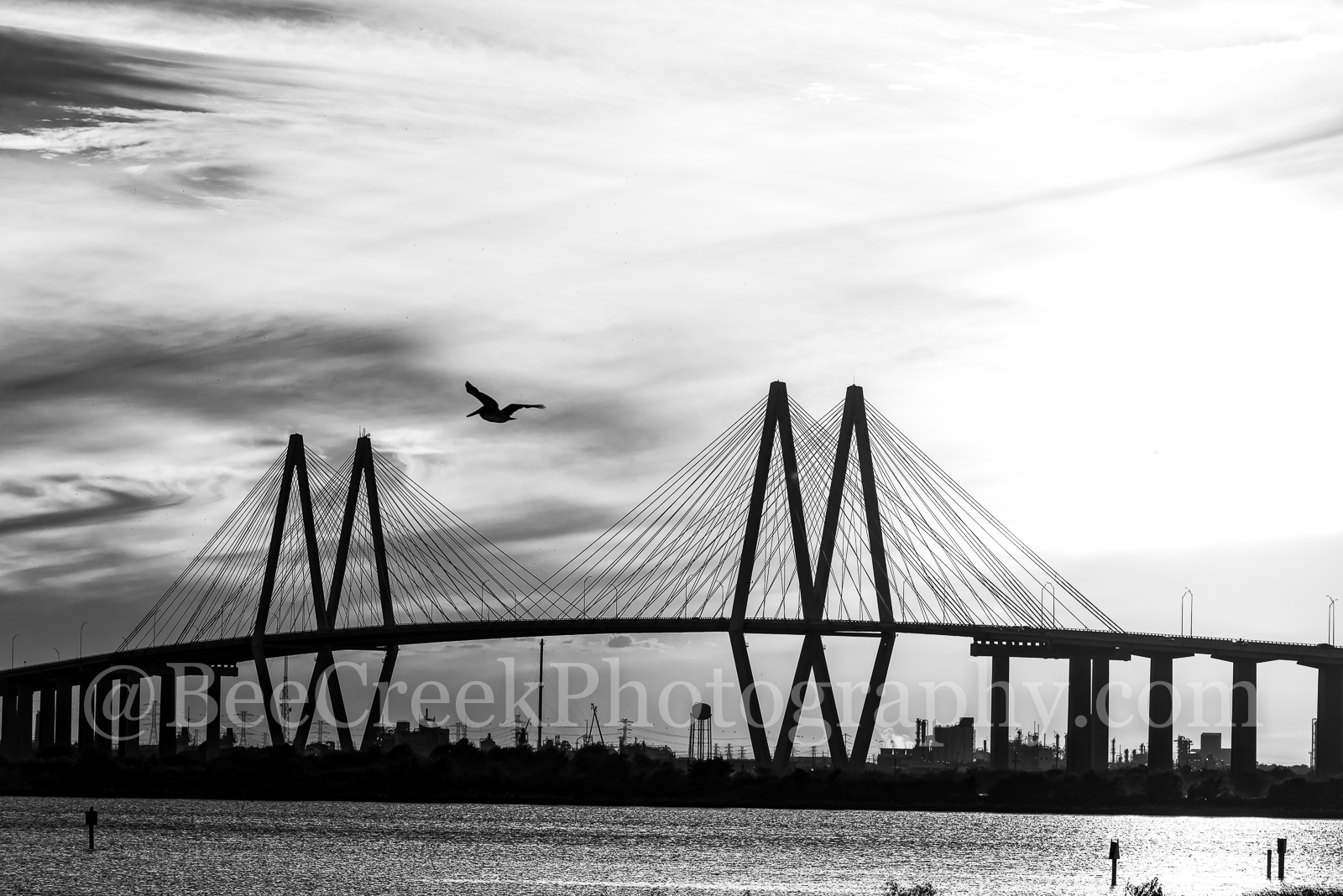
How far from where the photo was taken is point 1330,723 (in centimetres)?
11462

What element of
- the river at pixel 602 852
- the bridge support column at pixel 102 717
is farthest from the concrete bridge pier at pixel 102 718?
the river at pixel 602 852

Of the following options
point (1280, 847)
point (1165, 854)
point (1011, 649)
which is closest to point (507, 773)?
point (1011, 649)

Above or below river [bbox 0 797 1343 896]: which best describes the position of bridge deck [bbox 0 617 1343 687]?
above

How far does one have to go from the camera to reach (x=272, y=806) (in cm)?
10625

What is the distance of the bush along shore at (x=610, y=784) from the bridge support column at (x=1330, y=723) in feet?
3.79

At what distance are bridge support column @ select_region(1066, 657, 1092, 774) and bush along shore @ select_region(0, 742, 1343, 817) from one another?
4098mm

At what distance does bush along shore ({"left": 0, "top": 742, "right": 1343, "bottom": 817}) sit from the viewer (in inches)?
4427

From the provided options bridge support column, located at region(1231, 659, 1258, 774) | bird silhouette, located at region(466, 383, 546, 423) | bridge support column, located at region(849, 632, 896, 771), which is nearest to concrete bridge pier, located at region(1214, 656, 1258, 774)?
bridge support column, located at region(1231, 659, 1258, 774)

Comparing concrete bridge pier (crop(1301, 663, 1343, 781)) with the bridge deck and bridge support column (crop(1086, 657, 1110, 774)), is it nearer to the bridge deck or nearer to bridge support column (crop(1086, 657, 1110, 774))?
the bridge deck

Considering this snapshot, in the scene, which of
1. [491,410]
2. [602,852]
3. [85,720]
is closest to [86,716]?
[85,720]

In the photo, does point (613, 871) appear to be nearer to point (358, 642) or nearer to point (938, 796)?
point (358, 642)

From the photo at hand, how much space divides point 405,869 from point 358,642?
1549 inches

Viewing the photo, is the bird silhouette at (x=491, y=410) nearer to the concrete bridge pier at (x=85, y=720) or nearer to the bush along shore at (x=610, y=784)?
the bush along shore at (x=610, y=784)

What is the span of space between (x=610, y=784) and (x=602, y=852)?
5123 centimetres
